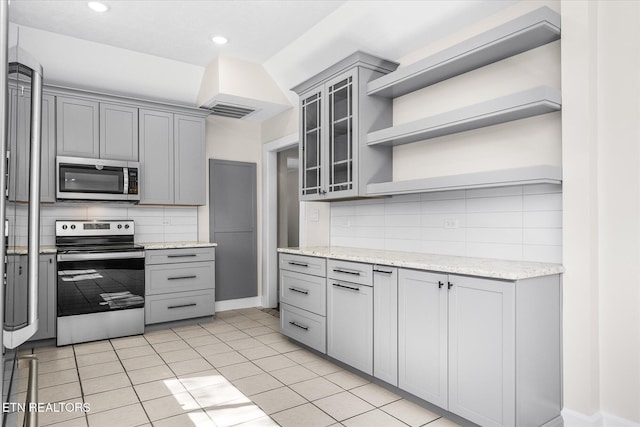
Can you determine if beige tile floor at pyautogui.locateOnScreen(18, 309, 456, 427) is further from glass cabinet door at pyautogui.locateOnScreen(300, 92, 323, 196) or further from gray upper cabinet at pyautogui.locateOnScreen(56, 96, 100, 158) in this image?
gray upper cabinet at pyautogui.locateOnScreen(56, 96, 100, 158)

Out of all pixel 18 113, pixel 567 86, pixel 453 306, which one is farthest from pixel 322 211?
pixel 18 113

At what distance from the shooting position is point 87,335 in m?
3.85

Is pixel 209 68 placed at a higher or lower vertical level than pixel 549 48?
higher

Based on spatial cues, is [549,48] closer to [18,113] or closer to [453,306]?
[453,306]

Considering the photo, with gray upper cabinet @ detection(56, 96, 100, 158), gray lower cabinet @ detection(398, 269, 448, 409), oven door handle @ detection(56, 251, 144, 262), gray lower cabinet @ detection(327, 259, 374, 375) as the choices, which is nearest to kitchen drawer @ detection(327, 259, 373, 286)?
gray lower cabinet @ detection(327, 259, 374, 375)

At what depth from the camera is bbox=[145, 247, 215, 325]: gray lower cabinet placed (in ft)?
13.9

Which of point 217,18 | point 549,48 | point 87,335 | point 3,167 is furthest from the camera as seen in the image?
point 87,335

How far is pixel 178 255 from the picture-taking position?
4.40 m

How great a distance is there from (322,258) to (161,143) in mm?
2426

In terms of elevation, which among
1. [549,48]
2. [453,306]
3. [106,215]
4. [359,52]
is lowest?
[453,306]

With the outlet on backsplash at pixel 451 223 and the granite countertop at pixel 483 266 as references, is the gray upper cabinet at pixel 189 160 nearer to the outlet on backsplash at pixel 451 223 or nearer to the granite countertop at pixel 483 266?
the granite countertop at pixel 483 266

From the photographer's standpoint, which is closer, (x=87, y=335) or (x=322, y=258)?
(x=322, y=258)

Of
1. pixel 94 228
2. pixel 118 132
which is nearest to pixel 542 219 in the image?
pixel 118 132

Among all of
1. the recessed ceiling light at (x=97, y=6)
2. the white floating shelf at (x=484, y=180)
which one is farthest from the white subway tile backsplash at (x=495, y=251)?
the recessed ceiling light at (x=97, y=6)
